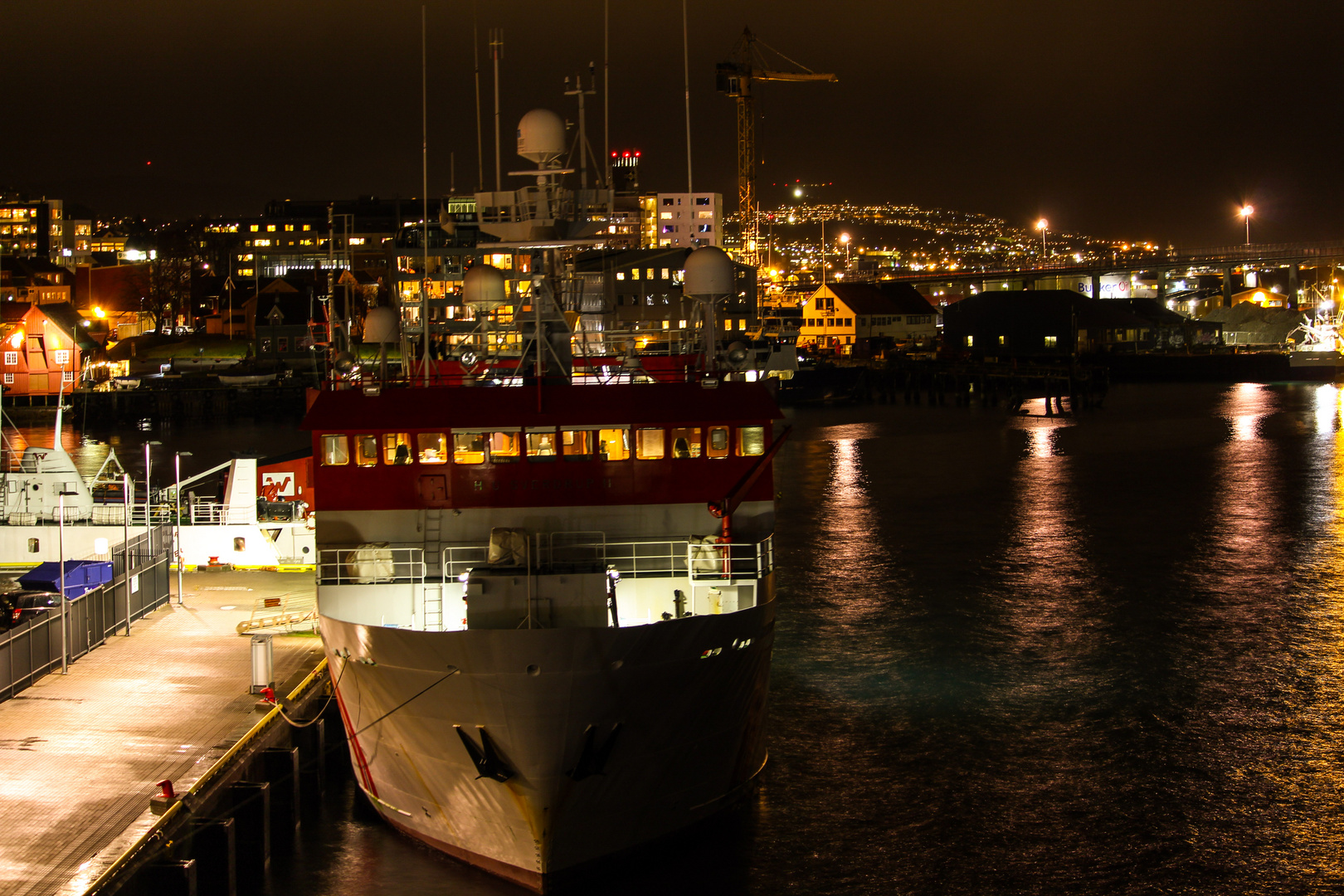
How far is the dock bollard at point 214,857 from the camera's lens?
12648mm

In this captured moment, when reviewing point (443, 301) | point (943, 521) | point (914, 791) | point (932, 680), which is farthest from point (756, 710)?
point (443, 301)

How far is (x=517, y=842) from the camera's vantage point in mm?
13148

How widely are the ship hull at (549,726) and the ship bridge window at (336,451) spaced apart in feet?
7.27

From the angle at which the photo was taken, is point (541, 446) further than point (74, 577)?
No

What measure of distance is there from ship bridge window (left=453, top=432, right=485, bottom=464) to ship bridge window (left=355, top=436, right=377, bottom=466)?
1079mm

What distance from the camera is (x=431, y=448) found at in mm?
15242

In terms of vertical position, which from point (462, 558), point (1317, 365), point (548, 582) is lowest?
point (548, 582)

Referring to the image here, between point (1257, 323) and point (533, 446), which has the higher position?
point (1257, 323)

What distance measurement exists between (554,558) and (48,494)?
18124 mm

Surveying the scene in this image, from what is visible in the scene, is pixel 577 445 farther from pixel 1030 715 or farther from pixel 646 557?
pixel 1030 715

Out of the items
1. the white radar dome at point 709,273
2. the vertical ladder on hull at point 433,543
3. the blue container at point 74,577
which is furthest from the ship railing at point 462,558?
the blue container at point 74,577

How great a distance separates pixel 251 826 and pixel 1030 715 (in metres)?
12.9

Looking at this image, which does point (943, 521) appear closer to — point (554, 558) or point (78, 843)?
point (554, 558)

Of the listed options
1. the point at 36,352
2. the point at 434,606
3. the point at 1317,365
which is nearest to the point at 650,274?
the point at 36,352
